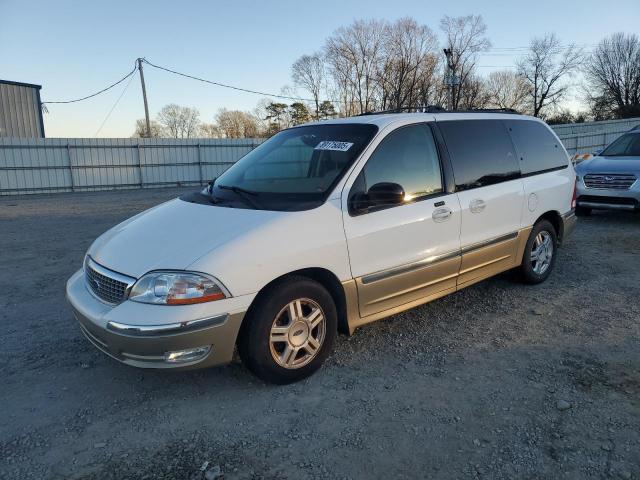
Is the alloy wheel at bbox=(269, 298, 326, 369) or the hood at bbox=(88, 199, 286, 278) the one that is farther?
the alloy wheel at bbox=(269, 298, 326, 369)

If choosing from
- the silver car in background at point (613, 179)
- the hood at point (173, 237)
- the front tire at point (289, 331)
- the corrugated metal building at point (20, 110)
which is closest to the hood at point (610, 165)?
the silver car in background at point (613, 179)

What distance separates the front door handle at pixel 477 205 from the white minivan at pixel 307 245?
0.01 meters

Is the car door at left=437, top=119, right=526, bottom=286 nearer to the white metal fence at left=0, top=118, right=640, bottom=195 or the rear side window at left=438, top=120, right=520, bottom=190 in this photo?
the rear side window at left=438, top=120, right=520, bottom=190

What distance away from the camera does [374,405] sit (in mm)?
2979

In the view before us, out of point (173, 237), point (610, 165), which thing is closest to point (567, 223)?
point (610, 165)

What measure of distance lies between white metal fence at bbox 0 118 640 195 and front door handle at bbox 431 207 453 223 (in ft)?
63.6

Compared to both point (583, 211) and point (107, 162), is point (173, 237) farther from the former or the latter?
point (107, 162)

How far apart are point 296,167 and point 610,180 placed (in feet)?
23.1

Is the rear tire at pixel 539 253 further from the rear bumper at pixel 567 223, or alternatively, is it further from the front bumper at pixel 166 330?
the front bumper at pixel 166 330

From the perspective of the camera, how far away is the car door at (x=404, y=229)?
3.40 meters

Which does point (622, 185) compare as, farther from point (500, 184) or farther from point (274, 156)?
point (274, 156)

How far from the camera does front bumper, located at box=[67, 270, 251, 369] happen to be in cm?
275

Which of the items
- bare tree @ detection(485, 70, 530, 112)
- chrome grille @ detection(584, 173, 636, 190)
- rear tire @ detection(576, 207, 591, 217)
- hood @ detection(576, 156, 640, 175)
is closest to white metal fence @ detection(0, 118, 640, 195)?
rear tire @ detection(576, 207, 591, 217)

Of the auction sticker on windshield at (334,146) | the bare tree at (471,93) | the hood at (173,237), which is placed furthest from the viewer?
the bare tree at (471,93)
